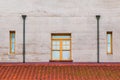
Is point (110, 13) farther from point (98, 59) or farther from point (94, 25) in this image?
point (98, 59)

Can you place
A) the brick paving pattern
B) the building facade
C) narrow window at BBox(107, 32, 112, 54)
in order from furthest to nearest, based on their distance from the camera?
narrow window at BBox(107, 32, 112, 54), the building facade, the brick paving pattern

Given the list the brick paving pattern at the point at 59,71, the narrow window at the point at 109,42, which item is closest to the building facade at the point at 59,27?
the narrow window at the point at 109,42

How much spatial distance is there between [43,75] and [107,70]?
3.89 meters

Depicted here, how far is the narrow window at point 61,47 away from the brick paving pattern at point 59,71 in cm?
188

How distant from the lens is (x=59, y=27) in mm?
28125

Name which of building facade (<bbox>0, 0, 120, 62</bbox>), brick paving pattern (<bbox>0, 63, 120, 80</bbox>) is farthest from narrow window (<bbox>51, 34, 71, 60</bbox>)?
brick paving pattern (<bbox>0, 63, 120, 80</bbox>)

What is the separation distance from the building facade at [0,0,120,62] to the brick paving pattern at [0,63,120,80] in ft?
5.57

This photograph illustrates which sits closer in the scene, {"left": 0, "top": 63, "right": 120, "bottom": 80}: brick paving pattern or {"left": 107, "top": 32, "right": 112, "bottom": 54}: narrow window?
{"left": 0, "top": 63, "right": 120, "bottom": 80}: brick paving pattern

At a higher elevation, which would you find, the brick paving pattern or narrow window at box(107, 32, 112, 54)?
narrow window at box(107, 32, 112, 54)

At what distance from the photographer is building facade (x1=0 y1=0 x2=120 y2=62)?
28.0 m

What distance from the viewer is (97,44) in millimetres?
28172

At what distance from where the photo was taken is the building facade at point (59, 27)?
28047 mm

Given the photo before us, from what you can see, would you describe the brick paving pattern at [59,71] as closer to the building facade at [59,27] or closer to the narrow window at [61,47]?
the building facade at [59,27]

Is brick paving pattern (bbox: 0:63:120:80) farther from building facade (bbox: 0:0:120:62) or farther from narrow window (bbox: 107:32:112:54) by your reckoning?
narrow window (bbox: 107:32:112:54)
